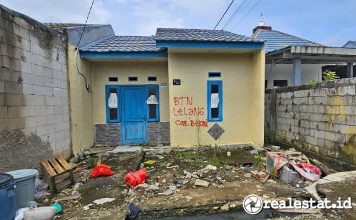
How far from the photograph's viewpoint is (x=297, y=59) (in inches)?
341

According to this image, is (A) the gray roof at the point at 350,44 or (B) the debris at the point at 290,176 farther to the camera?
(A) the gray roof at the point at 350,44

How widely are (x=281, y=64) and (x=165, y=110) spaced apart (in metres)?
5.75

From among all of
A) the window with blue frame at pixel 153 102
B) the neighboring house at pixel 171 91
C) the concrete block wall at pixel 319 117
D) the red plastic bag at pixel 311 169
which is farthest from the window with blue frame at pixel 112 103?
the red plastic bag at pixel 311 169

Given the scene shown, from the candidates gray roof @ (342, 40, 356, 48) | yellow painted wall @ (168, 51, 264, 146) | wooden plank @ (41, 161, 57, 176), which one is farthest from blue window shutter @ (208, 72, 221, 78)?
gray roof @ (342, 40, 356, 48)

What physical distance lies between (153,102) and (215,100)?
7.13 feet

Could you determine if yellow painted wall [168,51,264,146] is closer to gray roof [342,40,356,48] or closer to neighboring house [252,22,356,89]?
neighboring house [252,22,356,89]

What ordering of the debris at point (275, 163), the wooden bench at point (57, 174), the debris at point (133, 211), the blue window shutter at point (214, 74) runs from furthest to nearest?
the blue window shutter at point (214, 74) → the debris at point (275, 163) → the wooden bench at point (57, 174) → the debris at point (133, 211)

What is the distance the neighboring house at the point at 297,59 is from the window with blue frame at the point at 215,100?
81.7 inches

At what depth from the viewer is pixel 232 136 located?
7.94 meters

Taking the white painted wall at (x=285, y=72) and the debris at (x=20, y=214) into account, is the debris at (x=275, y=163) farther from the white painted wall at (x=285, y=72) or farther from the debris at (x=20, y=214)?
the white painted wall at (x=285, y=72)

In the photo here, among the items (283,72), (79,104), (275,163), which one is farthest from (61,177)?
(283,72)

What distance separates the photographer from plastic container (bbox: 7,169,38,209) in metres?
3.63

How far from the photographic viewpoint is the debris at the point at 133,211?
11.8 feet

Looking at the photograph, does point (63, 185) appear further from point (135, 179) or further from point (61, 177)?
point (135, 179)
